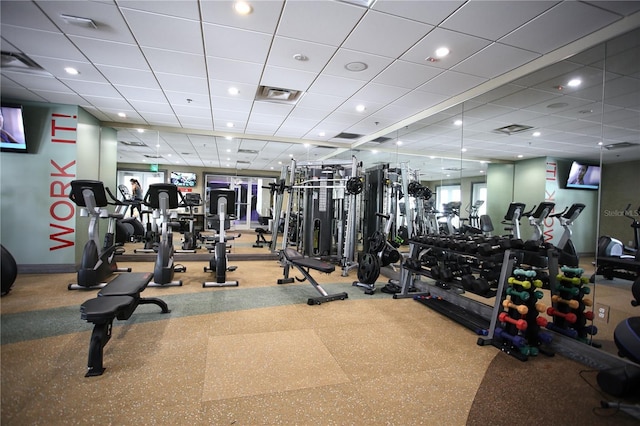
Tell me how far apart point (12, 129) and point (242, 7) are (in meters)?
4.76

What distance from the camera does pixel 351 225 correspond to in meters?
5.39

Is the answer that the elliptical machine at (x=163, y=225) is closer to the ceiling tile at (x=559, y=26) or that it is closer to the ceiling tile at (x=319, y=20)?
the ceiling tile at (x=319, y=20)

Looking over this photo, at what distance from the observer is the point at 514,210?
12.5ft

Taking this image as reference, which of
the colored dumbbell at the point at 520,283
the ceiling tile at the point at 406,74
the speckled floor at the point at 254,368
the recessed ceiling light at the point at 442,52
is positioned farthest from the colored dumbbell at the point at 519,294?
the ceiling tile at the point at 406,74

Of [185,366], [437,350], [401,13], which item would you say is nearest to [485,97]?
[401,13]

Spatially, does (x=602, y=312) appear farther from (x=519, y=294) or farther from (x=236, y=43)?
(x=236, y=43)

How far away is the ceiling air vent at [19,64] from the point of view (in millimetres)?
3378

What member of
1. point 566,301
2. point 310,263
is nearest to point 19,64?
point 310,263

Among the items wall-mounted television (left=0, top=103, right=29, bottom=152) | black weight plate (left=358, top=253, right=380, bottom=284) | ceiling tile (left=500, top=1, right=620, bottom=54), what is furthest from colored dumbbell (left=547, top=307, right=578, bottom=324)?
wall-mounted television (left=0, top=103, right=29, bottom=152)

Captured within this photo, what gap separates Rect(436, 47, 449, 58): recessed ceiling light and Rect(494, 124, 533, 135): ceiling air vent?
7.03 feet

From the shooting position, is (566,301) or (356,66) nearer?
(566,301)

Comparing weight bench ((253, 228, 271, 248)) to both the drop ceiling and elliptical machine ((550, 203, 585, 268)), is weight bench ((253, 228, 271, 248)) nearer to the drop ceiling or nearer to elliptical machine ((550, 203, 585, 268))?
the drop ceiling

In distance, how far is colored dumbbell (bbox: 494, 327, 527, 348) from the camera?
8.13 feet

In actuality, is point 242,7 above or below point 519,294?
above
